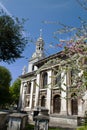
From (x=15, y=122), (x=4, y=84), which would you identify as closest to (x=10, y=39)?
(x=15, y=122)

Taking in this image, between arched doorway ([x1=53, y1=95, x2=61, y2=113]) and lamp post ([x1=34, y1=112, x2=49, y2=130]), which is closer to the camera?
lamp post ([x1=34, y1=112, x2=49, y2=130])

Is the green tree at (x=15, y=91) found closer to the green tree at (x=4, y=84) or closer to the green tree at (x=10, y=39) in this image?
the green tree at (x=4, y=84)

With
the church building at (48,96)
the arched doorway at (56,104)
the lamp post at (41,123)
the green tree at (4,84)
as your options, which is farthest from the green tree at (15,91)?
the lamp post at (41,123)

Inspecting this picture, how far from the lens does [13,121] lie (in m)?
9.37

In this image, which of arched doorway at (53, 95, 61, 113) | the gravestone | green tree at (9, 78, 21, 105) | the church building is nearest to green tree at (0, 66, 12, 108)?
green tree at (9, 78, 21, 105)

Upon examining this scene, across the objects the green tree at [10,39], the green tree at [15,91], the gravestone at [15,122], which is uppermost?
the green tree at [10,39]

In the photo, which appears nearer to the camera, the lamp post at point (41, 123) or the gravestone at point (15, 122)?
the lamp post at point (41, 123)

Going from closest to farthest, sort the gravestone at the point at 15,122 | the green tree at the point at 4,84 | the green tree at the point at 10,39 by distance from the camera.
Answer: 1. the gravestone at the point at 15,122
2. the green tree at the point at 10,39
3. the green tree at the point at 4,84

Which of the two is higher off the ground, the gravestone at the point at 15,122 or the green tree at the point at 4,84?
the green tree at the point at 4,84

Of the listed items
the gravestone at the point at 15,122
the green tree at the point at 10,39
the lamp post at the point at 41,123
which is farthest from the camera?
the green tree at the point at 10,39

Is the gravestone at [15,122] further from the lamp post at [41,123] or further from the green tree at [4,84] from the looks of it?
the green tree at [4,84]

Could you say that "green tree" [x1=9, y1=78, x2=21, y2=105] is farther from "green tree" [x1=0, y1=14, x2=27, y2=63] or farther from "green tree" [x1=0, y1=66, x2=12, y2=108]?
"green tree" [x1=0, y1=14, x2=27, y2=63]

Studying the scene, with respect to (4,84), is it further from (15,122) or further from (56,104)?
(15,122)

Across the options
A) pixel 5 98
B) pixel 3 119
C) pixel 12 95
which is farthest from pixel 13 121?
pixel 12 95
